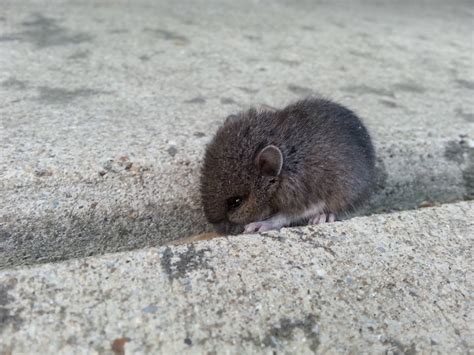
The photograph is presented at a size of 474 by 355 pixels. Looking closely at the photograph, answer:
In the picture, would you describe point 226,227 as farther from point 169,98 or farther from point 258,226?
point 169,98

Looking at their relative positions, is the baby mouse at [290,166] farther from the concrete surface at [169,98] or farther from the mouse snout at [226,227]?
the concrete surface at [169,98]

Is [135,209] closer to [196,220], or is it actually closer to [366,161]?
[196,220]

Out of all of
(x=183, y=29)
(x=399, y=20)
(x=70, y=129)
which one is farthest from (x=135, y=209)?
(x=399, y=20)

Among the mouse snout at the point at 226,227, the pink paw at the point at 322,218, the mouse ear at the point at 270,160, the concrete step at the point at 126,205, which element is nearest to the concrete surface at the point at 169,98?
the concrete step at the point at 126,205

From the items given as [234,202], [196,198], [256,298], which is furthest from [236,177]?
[256,298]

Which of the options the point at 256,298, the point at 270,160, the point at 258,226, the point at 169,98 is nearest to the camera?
the point at 256,298

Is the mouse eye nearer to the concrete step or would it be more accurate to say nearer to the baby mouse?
the baby mouse

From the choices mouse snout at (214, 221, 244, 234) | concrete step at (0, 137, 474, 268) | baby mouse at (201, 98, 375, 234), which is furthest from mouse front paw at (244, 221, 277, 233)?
concrete step at (0, 137, 474, 268)
